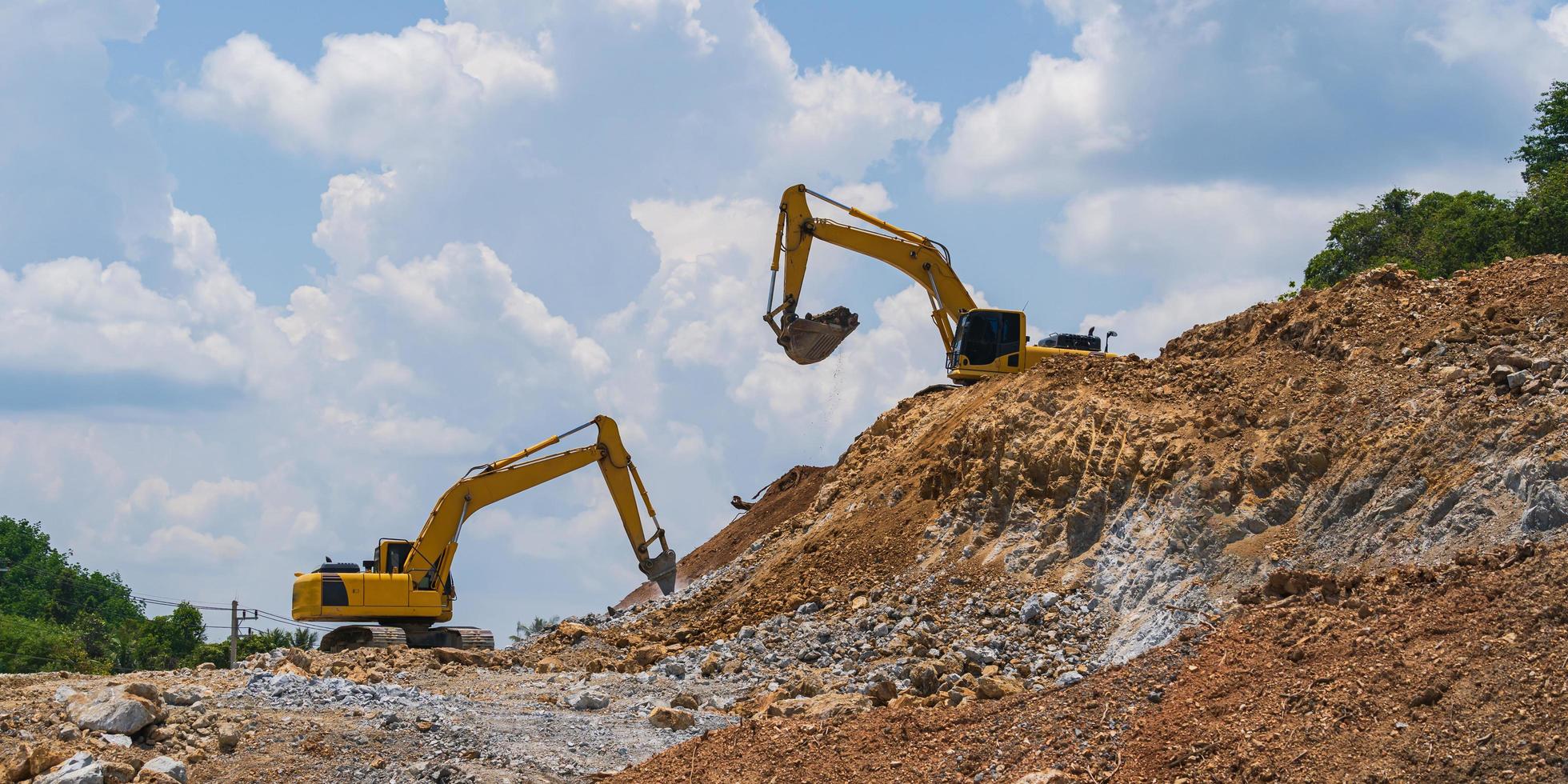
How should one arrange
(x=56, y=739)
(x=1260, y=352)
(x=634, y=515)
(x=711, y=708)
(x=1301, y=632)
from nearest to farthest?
(x=1301, y=632) → (x=56, y=739) → (x=711, y=708) → (x=1260, y=352) → (x=634, y=515)

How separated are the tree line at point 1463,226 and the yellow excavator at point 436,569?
19.2 m

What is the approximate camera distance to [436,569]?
1054 inches

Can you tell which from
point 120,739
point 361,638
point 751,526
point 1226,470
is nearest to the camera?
point 120,739

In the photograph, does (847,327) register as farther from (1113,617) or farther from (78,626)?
(78,626)

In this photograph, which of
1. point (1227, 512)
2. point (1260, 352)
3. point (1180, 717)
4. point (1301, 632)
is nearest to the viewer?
point (1180, 717)

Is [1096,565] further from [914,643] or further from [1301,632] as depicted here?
[1301,632]

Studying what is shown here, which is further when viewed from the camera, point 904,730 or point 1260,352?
point 1260,352

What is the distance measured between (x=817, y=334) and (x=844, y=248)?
266 cm

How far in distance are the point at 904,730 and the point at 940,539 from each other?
10.4 m

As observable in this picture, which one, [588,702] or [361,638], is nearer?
[588,702]

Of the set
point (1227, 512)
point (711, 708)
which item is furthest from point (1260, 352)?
point (711, 708)

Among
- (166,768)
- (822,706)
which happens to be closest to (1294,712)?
(822,706)

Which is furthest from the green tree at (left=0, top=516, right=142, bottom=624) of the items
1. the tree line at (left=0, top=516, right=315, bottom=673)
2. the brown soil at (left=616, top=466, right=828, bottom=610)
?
the brown soil at (left=616, top=466, right=828, bottom=610)

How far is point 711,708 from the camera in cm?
1766
